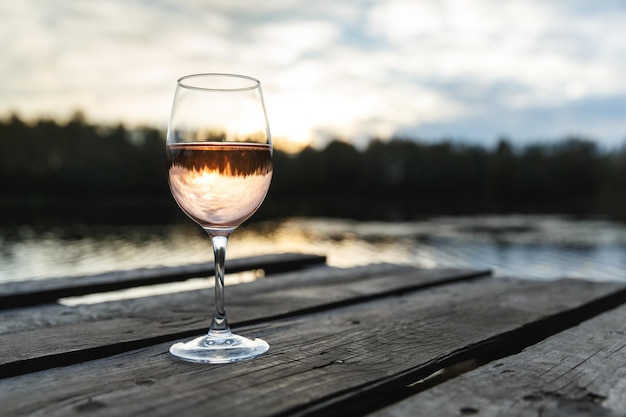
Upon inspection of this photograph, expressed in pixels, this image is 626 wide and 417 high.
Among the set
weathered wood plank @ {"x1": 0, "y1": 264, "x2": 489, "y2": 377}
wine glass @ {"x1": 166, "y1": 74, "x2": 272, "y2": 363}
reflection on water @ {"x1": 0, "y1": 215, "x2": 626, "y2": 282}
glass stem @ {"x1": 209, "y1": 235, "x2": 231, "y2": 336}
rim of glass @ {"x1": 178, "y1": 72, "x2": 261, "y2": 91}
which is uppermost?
rim of glass @ {"x1": 178, "y1": 72, "x2": 261, "y2": 91}

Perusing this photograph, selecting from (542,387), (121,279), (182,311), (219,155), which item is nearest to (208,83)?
(219,155)

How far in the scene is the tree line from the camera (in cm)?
8088

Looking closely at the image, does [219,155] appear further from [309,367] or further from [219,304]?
[309,367]

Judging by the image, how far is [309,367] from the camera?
1.28 metres

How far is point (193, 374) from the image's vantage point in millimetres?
1224

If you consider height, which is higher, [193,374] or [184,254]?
[193,374]

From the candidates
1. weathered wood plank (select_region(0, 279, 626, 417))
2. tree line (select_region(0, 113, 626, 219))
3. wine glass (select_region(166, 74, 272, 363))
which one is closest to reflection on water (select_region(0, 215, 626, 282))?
weathered wood plank (select_region(0, 279, 626, 417))

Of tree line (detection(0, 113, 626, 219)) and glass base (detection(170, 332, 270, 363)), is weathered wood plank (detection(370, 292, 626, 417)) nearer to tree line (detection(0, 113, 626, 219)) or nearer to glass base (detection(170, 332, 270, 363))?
glass base (detection(170, 332, 270, 363))

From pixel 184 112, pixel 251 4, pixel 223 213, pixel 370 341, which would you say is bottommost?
pixel 370 341

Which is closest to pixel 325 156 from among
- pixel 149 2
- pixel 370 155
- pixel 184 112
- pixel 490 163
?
pixel 370 155

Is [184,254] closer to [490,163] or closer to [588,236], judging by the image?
[588,236]

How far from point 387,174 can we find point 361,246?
202ft

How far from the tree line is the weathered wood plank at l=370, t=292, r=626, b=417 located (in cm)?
7803

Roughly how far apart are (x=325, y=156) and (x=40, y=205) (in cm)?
4166
